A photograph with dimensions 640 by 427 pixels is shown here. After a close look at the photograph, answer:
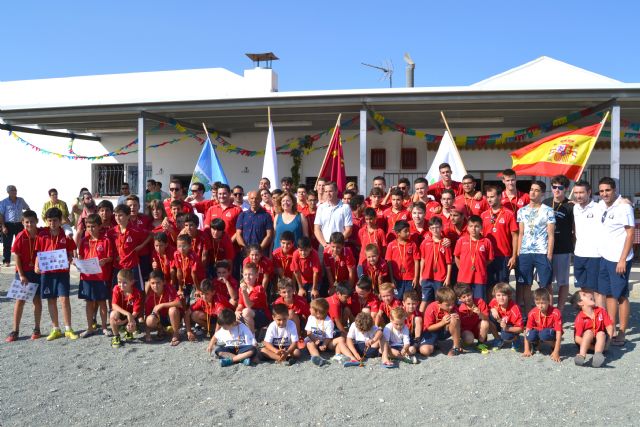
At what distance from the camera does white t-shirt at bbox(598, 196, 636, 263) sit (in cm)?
564

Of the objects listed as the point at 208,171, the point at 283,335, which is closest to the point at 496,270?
the point at 283,335

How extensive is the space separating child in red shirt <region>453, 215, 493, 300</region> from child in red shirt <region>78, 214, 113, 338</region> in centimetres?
388

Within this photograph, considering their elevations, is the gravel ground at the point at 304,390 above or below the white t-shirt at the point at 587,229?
below

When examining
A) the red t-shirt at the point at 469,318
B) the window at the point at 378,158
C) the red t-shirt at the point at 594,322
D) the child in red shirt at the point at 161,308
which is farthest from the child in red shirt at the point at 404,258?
the window at the point at 378,158

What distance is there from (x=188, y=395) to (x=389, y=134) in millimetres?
10432

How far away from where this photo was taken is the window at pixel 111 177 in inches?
606

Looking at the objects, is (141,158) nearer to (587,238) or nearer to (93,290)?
(93,290)

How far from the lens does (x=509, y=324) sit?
561 cm

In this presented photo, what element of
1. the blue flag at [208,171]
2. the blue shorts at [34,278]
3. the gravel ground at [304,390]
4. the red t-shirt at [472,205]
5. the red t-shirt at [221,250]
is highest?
the blue flag at [208,171]

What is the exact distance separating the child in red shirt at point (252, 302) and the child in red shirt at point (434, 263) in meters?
1.68

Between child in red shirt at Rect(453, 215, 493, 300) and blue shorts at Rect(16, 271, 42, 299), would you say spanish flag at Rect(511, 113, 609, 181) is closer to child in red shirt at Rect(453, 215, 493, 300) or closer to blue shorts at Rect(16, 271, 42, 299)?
child in red shirt at Rect(453, 215, 493, 300)

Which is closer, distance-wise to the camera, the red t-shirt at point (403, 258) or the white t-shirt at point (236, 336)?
the white t-shirt at point (236, 336)

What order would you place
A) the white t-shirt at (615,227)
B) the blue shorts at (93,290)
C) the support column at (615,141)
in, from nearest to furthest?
1. the white t-shirt at (615,227)
2. the blue shorts at (93,290)
3. the support column at (615,141)

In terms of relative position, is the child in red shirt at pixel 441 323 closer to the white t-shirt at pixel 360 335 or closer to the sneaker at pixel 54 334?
the white t-shirt at pixel 360 335
